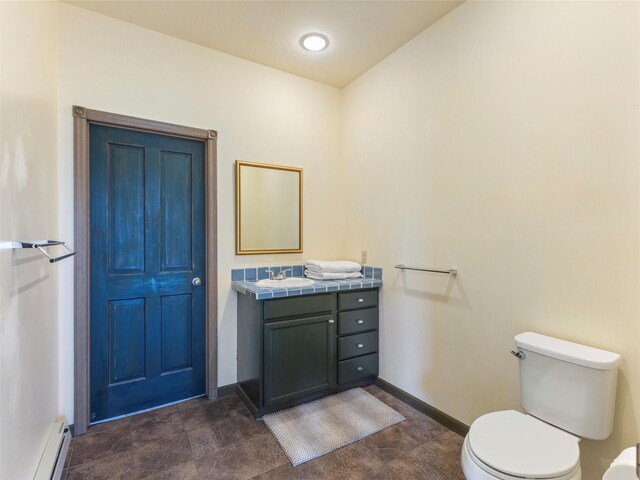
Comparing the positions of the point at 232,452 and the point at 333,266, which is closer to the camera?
the point at 232,452

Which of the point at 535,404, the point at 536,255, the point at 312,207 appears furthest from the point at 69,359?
the point at 536,255

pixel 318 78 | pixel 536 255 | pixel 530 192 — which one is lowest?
pixel 536 255

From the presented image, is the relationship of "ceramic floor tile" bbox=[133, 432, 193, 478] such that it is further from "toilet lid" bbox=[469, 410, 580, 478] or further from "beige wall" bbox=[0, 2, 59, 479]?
"toilet lid" bbox=[469, 410, 580, 478]

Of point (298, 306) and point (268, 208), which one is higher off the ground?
point (268, 208)

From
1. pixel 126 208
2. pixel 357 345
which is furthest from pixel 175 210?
pixel 357 345

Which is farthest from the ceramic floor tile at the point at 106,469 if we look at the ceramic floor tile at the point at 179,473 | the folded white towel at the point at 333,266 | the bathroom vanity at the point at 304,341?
the folded white towel at the point at 333,266

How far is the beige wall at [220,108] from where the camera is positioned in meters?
1.95

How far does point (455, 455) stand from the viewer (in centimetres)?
178

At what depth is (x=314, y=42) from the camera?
2.31 metres

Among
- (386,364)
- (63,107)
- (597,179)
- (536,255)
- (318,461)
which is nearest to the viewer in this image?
(597,179)

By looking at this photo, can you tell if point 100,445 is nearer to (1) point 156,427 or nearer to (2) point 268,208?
(1) point 156,427

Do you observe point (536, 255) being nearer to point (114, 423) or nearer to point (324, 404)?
point (324, 404)

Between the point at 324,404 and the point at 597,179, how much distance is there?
6.87 feet

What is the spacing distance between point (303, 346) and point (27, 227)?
1657 mm
